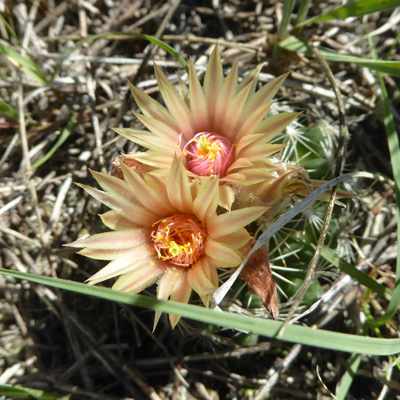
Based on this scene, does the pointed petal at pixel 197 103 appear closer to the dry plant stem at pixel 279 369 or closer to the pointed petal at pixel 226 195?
the pointed petal at pixel 226 195

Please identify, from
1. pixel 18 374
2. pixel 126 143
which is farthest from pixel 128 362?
pixel 126 143

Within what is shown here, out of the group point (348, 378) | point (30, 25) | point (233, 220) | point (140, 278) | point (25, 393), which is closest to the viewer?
point (233, 220)

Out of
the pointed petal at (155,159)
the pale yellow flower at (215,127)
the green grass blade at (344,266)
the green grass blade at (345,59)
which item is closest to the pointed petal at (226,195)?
the pale yellow flower at (215,127)

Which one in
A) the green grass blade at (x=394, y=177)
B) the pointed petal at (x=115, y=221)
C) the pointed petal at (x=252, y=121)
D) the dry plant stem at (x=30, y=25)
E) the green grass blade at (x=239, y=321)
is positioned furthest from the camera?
the dry plant stem at (x=30, y=25)

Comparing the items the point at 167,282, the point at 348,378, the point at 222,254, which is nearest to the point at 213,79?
the point at 222,254

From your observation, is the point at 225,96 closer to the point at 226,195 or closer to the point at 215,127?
the point at 215,127

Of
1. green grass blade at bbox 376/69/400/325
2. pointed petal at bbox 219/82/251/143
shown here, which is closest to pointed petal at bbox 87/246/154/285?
pointed petal at bbox 219/82/251/143

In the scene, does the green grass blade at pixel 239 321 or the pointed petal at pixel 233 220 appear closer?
the green grass blade at pixel 239 321

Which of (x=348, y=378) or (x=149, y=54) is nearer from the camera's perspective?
(x=348, y=378)
